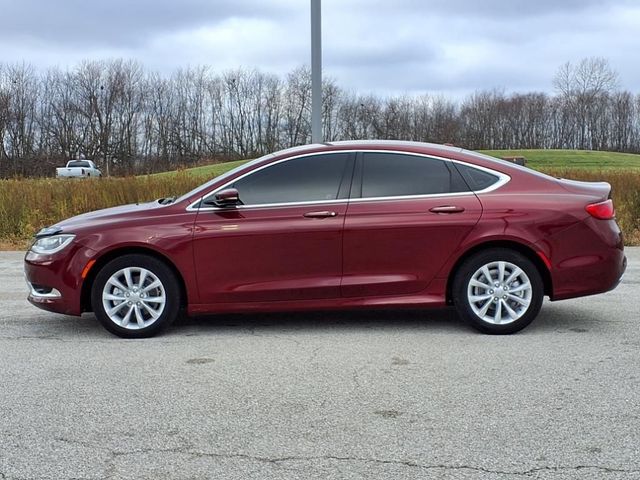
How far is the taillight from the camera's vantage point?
614 cm

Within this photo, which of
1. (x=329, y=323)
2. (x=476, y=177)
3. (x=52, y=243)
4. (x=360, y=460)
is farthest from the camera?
(x=329, y=323)

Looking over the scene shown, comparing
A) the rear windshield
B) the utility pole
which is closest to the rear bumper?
the utility pole

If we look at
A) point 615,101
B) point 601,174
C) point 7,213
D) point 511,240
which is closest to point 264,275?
point 511,240

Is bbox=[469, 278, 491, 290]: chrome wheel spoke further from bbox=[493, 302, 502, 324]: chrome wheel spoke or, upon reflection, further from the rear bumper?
the rear bumper

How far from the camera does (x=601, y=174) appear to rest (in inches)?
703

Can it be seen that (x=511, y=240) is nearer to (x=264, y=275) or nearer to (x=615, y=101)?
(x=264, y=275)

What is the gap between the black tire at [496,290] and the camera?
605cm

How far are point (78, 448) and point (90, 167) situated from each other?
48647 millimetres

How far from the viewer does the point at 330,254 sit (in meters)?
6.03

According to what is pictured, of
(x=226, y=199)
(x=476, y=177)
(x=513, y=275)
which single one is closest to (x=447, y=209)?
(x=476, y=177)

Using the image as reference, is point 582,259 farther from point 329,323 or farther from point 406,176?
point 329,323

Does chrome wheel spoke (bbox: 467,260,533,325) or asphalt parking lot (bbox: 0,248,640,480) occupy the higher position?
chrome wheel spoke (bbox: 467,260,533,325)

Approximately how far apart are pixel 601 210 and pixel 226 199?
10.4ft

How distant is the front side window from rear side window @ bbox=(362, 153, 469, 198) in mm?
205
